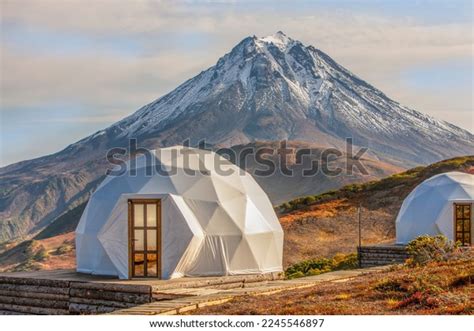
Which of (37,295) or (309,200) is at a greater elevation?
(309,200)

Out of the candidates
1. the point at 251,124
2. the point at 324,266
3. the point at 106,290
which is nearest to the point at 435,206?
the point at 324,266

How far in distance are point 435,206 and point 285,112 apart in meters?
124

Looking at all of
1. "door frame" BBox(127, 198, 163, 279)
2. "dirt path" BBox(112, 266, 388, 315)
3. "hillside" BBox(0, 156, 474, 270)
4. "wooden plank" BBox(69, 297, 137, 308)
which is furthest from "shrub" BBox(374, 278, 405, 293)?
"hillside" BBox(0, 156, 474, 270)

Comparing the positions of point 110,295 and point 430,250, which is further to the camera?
point 430,250

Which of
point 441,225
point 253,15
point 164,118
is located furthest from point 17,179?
point 253,15

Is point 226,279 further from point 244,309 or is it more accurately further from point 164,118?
point 164,118

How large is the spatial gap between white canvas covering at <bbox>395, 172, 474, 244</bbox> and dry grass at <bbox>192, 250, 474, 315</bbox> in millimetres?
9564

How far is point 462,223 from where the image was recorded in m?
21.6

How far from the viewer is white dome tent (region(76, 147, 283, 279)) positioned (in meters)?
14.0

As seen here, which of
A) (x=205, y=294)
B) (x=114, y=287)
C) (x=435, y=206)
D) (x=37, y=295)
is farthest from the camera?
(x=435, y=206)

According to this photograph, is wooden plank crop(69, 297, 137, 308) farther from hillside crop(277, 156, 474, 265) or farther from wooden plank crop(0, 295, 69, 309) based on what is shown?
hillside crop(277, 156, 474, 265)

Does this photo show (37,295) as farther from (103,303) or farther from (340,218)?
(340,218)

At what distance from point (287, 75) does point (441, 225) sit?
472ft

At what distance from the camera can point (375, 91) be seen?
159125 millimetres
